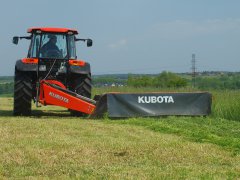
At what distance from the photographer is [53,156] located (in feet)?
20.3

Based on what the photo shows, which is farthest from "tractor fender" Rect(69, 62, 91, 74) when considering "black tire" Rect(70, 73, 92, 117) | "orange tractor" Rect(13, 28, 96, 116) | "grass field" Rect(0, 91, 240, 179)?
"grass field" Rect(0, 91, 240, 179)

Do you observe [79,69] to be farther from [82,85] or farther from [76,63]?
[82,85]

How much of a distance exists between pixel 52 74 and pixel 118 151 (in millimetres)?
6593

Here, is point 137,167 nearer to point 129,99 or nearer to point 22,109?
point 129,99

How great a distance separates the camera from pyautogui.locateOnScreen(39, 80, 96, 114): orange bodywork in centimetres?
1187

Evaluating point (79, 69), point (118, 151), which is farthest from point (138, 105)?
point (118, 151)

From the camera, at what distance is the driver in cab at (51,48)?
1320 centimetres

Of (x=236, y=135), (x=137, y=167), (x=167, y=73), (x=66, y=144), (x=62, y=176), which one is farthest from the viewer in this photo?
(x=167, y=73)

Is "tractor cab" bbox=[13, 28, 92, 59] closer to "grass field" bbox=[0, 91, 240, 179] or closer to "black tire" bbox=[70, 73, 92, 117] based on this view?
"black tire" bbox=[70, 73, 92, 117]

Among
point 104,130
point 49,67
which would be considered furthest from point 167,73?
point 104,130

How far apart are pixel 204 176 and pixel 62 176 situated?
54.8 inches

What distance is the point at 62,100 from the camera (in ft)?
38.9

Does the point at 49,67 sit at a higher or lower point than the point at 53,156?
higher

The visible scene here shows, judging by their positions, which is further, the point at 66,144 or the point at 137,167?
the point at 66,144
